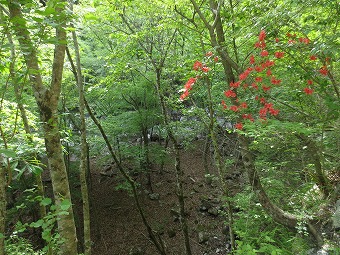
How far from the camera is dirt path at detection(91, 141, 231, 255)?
9594 millimetres

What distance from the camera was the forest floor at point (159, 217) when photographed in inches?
377

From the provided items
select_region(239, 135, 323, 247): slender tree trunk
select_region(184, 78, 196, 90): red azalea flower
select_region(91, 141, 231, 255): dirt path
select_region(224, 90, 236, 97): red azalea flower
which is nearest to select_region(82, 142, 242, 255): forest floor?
select_region(91, 141, 231, 255): dirt path

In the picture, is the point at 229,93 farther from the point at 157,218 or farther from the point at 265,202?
the point at 157,218

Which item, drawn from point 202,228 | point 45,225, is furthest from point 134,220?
point 45,225

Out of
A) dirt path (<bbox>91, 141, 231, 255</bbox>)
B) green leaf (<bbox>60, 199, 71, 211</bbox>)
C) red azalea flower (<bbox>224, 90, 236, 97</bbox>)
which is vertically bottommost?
dirt path (<bbox>91, 141, 231, 255</bbox>)

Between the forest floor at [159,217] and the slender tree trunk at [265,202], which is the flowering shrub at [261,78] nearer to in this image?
the slender tree trunk at [265,202]

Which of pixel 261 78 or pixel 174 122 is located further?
pixel 174 122

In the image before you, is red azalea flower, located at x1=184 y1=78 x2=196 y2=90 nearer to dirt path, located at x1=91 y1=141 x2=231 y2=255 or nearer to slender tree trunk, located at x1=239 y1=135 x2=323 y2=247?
slender tree trunk, located at x1=239 y1=135 x2=323 y2=247

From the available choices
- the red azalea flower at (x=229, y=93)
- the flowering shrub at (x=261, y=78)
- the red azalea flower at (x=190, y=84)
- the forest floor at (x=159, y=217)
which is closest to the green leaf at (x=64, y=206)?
the flowering shrub at (x=261, y=78)

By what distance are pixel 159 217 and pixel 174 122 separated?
184 inches

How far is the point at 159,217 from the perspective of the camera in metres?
11.0

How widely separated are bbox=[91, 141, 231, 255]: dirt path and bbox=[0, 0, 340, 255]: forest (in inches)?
2.4

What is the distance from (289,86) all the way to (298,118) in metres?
0.69

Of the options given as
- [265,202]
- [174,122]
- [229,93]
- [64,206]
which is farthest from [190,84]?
[174,122]
